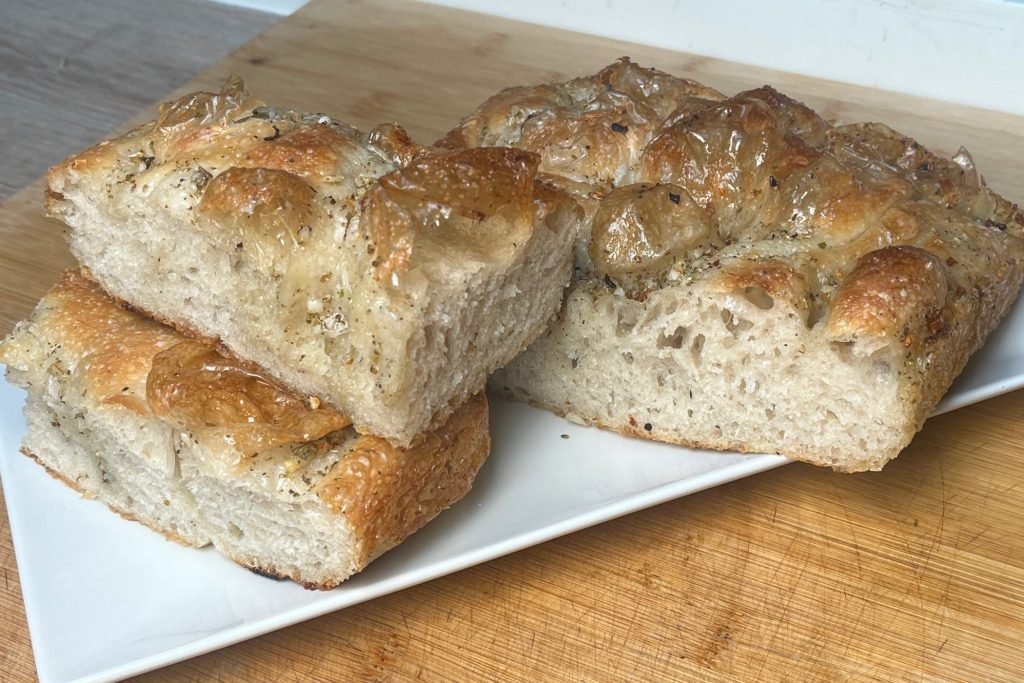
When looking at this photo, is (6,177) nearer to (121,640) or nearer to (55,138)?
(55,138)

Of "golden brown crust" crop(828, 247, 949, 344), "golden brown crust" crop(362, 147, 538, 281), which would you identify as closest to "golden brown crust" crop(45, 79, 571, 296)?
"golden brown crust" crop(362, 147, 538, 281)

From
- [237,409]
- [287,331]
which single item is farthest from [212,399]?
[287,331]

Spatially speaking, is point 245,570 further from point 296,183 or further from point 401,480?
point 296,183

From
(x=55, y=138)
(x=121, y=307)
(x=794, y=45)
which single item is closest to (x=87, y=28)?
(x=55, y=138)

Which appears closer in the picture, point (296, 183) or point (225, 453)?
point (225, 453)

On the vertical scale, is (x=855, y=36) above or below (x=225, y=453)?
above

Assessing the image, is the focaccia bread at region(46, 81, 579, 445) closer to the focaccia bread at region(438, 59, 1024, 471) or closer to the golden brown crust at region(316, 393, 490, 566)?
the golden brown crust at region(316, 393, 490, 566)
